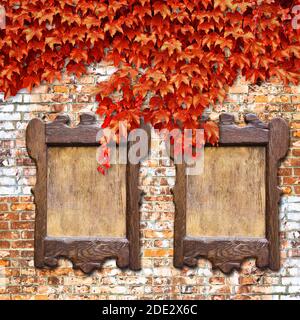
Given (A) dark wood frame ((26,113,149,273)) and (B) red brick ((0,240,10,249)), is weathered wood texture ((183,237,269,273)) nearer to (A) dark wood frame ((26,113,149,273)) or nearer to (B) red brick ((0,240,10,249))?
(A) dark wood frame ((26,113,149,273))

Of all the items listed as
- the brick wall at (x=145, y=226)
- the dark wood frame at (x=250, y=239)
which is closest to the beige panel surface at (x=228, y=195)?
the dark wood frame at (x=250, y=239)

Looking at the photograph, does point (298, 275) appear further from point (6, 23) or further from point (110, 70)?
point (6, 23)

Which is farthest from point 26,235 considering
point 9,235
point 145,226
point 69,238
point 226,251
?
point 226,251

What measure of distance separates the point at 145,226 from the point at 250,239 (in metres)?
0.88

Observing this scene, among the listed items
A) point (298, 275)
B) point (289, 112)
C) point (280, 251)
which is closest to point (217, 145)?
point (289, 112)

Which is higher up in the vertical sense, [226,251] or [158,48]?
[158,48]

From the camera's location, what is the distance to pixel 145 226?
13.6ft

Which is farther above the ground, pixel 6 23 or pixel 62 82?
pixel 6 23

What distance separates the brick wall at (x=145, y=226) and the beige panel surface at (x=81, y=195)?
0.19 meters

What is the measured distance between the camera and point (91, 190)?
418 centimetres

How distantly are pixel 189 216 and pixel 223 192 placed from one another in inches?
13.8

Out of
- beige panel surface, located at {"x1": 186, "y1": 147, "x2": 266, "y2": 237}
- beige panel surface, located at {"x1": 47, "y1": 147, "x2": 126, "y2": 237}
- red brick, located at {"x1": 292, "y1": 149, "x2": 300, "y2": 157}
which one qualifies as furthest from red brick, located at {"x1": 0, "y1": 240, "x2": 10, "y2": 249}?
red brick, located at {"x1": 292, "y1": 149, "x2": 300, "y2": 157}

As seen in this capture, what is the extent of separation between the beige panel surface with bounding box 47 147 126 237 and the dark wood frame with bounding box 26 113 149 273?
0.06 metres

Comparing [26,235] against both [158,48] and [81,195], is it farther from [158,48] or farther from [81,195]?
[158,48]
